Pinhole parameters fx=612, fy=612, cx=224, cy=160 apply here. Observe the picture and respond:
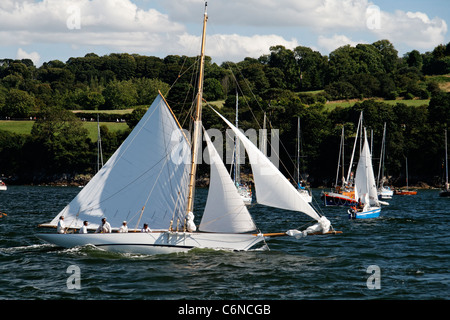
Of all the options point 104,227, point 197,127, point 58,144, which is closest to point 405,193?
point 58,144

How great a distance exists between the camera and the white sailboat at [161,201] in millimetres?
29859

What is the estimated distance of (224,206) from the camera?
98.1ft

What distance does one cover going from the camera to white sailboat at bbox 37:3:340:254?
29859mm

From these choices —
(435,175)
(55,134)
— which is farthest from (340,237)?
(55,134)

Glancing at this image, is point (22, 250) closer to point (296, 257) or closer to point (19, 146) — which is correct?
point (296, 257)

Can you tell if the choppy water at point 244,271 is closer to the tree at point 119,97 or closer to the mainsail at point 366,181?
the mainsail at point 366,181

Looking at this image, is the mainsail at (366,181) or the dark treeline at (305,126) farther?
the dark treeline at (305,126)

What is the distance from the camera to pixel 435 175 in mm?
126312

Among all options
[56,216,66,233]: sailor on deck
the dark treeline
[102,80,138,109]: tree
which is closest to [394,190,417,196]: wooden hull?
the dark treeline

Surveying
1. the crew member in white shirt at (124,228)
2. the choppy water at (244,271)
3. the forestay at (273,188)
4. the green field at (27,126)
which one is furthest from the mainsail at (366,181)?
the green field at (27,126)

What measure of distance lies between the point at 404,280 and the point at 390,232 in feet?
63.1

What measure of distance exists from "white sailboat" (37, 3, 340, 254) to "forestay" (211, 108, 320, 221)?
1.52m

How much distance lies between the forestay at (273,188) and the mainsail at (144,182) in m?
4.57
